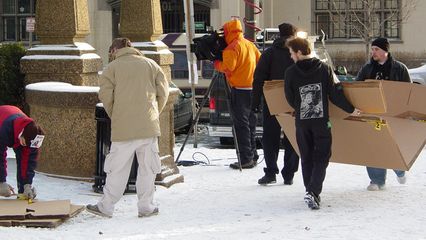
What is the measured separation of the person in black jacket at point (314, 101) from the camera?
797 cm

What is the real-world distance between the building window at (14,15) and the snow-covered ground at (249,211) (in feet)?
79.7

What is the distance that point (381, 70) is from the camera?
894cm

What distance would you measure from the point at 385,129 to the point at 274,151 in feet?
5.57

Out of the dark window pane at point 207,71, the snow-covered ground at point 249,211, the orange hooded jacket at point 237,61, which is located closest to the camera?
the snow-covered ground at point 249,211

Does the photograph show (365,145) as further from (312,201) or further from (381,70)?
(381,70)

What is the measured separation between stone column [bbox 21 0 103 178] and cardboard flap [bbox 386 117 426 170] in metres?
3.24

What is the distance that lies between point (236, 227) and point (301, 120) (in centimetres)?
138

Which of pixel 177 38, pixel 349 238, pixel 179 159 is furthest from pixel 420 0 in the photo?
pixel 349 238

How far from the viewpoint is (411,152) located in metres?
8.44

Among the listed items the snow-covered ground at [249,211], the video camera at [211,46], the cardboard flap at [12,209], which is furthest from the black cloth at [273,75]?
the cardboard flap at [12,209]

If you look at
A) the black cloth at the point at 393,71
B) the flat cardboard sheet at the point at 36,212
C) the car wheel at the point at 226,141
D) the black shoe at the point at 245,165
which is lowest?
the car wheel at the point at 226,141

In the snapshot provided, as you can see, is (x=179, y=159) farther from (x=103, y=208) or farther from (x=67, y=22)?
(x=103, y=208)

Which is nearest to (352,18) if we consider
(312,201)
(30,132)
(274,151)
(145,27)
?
(145,27)

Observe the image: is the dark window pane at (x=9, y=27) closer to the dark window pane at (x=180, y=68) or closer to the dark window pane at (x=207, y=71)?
the dark window pane at (x=180, y=68)
